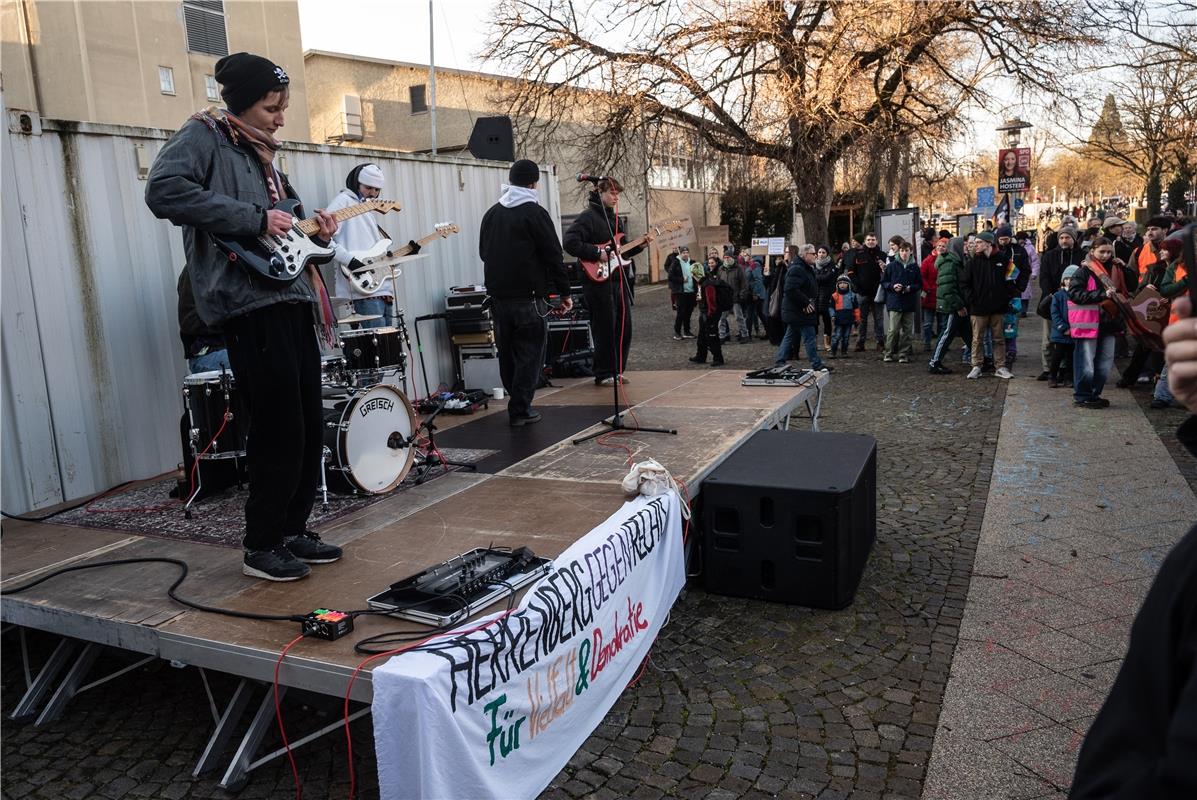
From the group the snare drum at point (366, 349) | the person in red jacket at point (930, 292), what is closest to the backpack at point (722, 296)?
the person in red jacket at point (930, 292)

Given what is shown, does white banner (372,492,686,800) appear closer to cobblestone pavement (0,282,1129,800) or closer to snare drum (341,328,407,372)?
cobblestone pavement (0,282,1129,800)

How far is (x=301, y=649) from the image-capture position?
2.88 meters

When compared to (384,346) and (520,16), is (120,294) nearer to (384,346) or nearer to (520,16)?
(384,346)

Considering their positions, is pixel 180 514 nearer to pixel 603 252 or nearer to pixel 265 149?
pixel 265 149

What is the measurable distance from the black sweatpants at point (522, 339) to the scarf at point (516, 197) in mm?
740

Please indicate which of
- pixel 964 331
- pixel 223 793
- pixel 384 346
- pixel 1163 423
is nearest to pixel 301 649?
pixel 223 793

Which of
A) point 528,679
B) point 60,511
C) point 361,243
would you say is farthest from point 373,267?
point 528,679

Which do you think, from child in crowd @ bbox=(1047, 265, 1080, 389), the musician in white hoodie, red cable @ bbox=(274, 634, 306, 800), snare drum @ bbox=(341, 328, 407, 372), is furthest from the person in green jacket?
red cable @ bbox=(274, 634, 306, 800)

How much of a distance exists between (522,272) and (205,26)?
862 inches

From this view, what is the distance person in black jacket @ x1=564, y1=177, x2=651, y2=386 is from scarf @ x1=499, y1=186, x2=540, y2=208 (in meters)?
0.57

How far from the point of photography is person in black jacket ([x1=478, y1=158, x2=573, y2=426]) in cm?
644

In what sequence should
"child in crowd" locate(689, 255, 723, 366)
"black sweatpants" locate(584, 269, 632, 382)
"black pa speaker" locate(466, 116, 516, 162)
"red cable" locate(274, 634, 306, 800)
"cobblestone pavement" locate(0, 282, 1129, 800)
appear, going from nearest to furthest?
1. "red cable" locate(274, 634, 306, 800)
2. "cobblestone pavement" locate(0, 282, 1129, 800)
3. "black sweatpants" locate(584, 269, 632, 382)
4. "black pa speaker" locate(466, 116, 516, 162)
5. "child in crowd" locate(689, 255, 723, 366)

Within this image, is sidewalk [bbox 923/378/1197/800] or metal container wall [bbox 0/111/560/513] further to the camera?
metal container wall [bbox 0/111/560/513]

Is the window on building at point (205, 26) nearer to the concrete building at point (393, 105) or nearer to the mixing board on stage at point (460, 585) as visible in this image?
the concrete building at point (393, 105)
